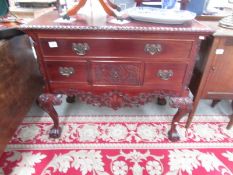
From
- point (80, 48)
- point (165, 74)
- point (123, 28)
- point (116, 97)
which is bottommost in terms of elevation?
point (116, 97)

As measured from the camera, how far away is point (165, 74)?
3.43 ft

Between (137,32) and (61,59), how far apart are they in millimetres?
444

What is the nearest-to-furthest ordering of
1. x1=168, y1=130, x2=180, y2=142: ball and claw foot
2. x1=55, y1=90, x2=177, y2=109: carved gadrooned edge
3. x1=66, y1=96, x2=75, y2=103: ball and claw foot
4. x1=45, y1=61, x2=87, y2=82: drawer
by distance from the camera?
x1=45, y1=61, x2=87, y2=82: drawer < x1=55, y1=90, x2=177, y2=109: carved gadrooned edge < x1=168, y1=130, x2=180, y2=142: ball and claw foot < x1=66, y1=96, x2=75, y2=103: ball and claw foot

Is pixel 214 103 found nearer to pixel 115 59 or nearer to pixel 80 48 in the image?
pixel 115 59

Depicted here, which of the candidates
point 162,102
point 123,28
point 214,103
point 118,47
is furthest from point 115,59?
point 214,103

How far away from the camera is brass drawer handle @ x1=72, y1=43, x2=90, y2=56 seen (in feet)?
3.11

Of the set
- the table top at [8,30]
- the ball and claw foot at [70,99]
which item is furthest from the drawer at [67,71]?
the ball and claw foot at [70,99]

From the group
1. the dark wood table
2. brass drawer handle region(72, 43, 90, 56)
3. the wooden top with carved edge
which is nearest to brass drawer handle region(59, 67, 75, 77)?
brass drawer handle region(72, 43, 90, 56)

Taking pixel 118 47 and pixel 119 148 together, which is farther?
pixel 119 148

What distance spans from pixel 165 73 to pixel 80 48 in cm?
51

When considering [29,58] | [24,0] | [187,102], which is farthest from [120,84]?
[24,0]

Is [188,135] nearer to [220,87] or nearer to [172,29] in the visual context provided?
[220,87]

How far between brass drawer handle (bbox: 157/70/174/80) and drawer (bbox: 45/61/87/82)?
17.2 inches

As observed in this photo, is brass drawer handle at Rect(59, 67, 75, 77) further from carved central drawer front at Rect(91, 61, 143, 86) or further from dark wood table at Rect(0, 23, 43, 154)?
dark wood table at Rect(0, 23, 43, 154)
